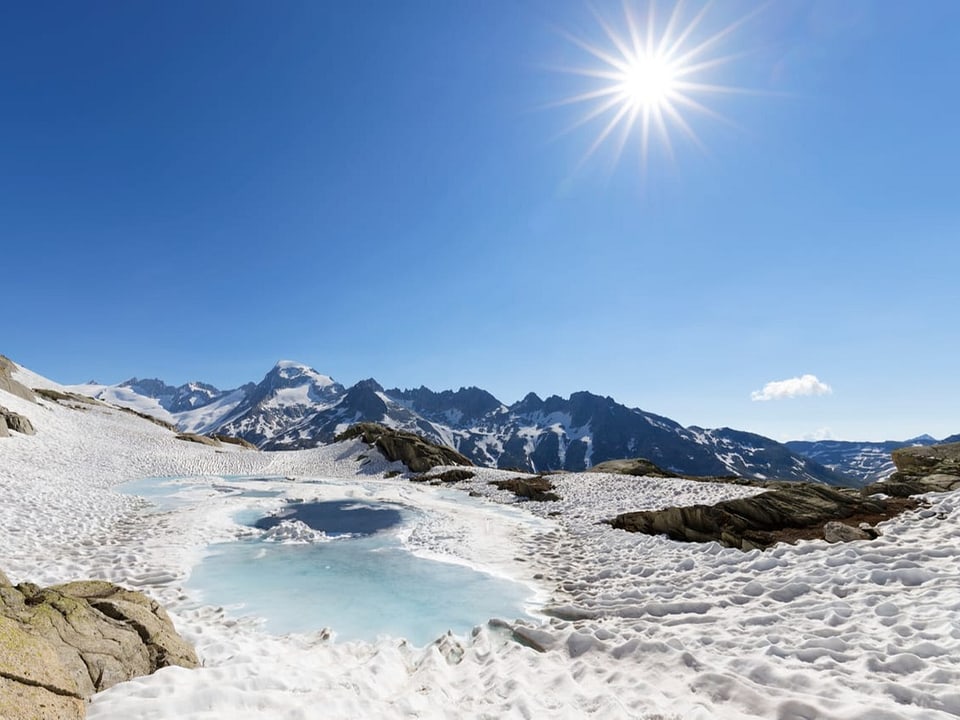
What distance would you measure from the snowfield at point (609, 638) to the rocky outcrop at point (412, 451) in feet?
122

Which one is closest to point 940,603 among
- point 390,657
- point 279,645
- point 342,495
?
point 390,657

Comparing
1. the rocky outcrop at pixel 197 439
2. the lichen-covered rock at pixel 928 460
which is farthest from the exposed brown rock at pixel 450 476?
the rocky outcrop at pixel 197 439

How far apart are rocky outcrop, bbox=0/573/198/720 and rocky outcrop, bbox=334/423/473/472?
47884 mm

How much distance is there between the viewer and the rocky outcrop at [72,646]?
4590 millimetres

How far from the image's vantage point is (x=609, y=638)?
8.91 m

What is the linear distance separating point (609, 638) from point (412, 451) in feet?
167

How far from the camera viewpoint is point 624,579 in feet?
42.8

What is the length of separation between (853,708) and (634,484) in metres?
28.8

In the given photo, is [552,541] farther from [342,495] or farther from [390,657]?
[342,495]

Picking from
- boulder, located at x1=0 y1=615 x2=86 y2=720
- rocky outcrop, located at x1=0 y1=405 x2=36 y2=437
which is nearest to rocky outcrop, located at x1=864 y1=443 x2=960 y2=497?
boulder, located at x1=0 y1=615 x2=86 y2=720

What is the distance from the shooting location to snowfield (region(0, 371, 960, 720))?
5.96 metres

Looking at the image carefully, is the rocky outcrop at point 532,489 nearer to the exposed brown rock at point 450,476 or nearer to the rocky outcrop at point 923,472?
the exposed brown rock at point 450,476

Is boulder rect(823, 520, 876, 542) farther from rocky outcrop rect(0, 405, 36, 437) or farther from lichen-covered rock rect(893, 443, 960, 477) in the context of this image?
rocky outcrop rect(0, 405, 36, 437)

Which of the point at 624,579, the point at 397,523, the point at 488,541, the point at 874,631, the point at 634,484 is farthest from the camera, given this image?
the point at 634,484
